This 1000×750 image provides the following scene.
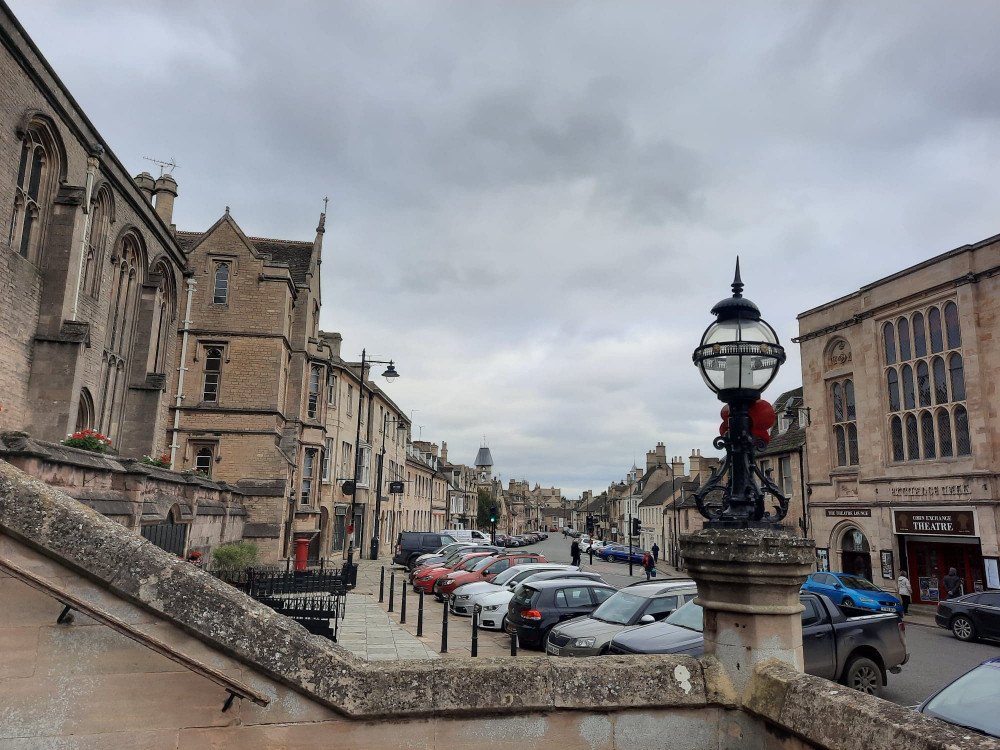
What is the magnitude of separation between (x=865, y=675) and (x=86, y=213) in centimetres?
2059

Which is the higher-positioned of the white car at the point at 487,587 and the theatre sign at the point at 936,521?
the theatre sign at the point at 936,521

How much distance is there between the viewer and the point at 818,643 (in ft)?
29.5

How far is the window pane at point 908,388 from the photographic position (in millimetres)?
24359

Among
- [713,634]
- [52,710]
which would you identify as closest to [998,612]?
[713,634]

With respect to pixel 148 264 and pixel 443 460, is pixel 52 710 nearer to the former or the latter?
pixel 148 264

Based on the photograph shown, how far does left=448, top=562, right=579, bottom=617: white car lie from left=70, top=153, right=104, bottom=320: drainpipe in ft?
42.3

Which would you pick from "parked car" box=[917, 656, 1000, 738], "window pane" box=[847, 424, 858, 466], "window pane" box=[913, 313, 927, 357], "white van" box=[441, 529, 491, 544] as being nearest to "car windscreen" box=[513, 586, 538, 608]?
"parked car" box=[917, 656, 1000, 738]

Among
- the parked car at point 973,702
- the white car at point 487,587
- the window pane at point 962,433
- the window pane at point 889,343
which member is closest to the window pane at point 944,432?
the window pane at point 962,433

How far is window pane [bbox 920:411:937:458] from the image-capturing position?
2344 cm

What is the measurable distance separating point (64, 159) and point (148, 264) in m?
6.42

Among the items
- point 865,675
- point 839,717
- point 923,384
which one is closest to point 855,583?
point 923,384

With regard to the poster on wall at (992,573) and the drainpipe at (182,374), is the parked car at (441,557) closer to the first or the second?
the drainpipe at (182,374)

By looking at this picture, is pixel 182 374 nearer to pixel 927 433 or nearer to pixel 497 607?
pixel 497 607

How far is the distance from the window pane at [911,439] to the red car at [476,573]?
48.2 ft
